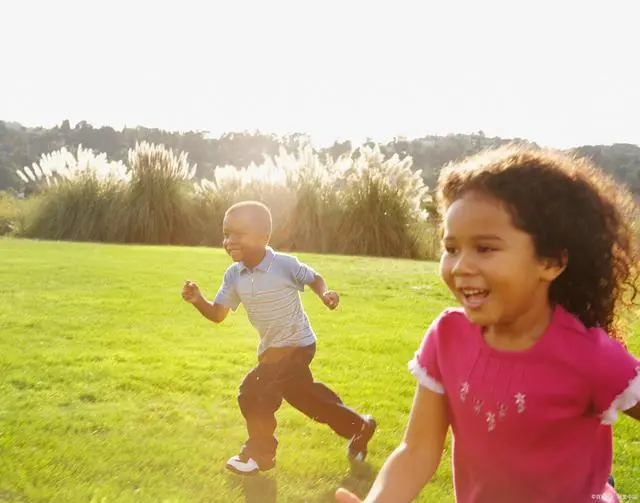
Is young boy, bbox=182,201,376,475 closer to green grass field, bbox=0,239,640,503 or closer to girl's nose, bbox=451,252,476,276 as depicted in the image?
green grass field, bbox=0,239,640,503

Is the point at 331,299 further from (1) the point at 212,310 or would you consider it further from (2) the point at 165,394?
(2) the point at 165,394

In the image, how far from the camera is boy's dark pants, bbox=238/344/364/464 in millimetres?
3477

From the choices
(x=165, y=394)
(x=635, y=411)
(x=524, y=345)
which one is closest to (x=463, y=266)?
(x=524, y=345)

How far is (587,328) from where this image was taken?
77.7 inches

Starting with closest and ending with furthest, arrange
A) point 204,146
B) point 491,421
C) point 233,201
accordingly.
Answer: point 491,421 < point 233,201 < point 204,146

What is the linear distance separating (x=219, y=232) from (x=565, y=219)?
15243 mm

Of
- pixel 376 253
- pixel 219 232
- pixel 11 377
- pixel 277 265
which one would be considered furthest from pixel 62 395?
pixel 219 232

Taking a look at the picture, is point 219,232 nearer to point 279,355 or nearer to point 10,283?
point 10,283

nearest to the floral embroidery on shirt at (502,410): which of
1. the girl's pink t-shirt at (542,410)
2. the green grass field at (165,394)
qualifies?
the girl's pink t-shirt at (542,410)

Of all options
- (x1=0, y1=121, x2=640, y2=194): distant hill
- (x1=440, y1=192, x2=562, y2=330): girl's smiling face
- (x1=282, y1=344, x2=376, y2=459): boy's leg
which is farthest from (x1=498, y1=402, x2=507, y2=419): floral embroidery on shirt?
(x1=0, y1=121, x2=640, y2=194): distant hill

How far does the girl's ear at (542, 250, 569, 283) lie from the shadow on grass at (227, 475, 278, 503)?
1.65 metres

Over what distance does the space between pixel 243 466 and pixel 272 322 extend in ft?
2.00

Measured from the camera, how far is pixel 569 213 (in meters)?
1.97

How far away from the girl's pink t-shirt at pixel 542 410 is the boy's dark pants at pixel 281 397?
5.15 ft
